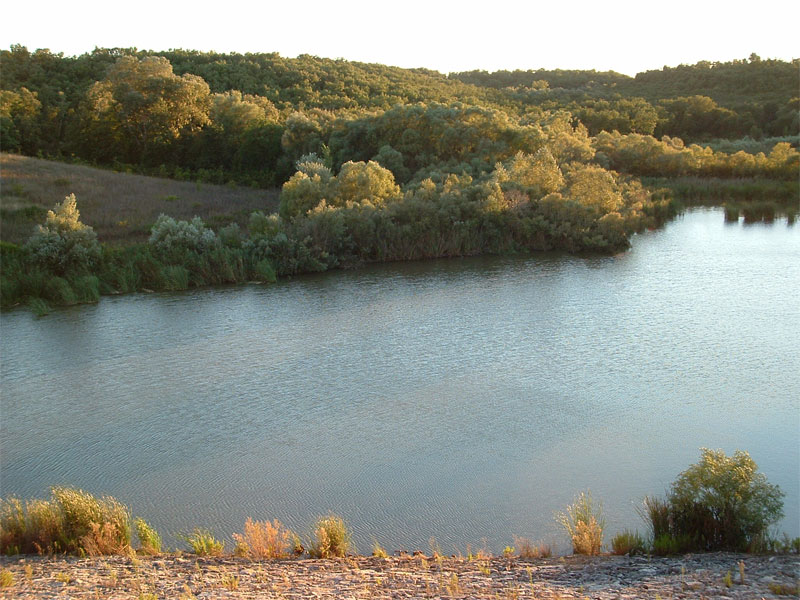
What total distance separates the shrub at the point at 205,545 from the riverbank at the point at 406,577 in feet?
0.68

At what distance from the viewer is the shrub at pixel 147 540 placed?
8.97 meters

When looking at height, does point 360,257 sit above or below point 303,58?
below

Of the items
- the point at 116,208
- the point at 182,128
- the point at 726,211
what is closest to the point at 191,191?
the point at 116,208

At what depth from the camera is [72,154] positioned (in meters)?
48.3

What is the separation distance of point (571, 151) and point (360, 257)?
1808 cm

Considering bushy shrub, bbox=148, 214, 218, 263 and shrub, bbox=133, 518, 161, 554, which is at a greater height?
bushy shrub, bbox=148, 214, 218, 263

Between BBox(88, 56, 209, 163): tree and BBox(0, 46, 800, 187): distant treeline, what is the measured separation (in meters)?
0.08

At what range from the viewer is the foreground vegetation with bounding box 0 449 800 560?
28.3ft

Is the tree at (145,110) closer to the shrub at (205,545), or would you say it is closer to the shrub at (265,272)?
the shrub at (265,272)

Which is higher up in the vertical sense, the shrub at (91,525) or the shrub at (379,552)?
the shrub at (91,525)

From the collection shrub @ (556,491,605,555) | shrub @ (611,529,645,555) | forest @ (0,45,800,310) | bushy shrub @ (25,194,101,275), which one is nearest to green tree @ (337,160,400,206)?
forest @ (0,45,800,310)

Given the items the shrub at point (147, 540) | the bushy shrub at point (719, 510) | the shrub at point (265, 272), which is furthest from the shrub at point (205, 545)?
the shrub at point (265, 272)

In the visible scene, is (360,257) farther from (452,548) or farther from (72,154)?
(72,154)

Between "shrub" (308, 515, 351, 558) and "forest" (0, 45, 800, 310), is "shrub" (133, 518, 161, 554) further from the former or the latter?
"forest" (0, 45, 800, 310)
